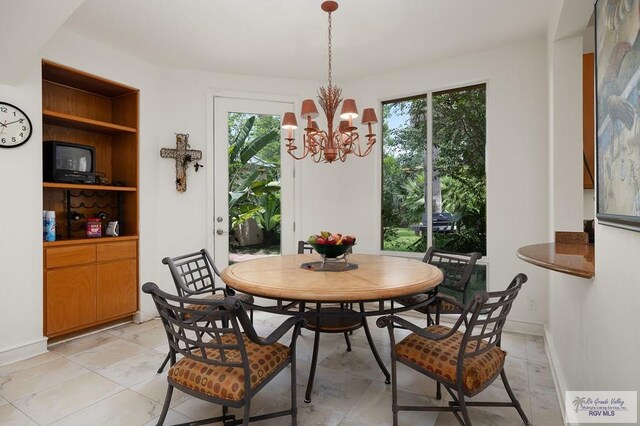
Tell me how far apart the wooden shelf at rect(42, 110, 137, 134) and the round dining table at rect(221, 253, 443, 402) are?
2.08m

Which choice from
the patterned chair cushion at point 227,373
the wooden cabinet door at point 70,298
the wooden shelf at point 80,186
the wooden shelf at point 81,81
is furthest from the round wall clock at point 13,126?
the patterned chair cushion at point 227,373

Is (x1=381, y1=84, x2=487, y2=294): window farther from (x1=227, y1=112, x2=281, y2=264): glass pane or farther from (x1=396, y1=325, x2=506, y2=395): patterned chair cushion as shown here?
(x1=396, y1=325, x2=506, y2=395): patterned chair cushion

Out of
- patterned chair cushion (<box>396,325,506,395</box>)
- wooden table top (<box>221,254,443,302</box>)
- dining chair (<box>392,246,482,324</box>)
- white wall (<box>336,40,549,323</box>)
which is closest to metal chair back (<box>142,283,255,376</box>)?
wooden table top (<box>221,254,443,302</box>)

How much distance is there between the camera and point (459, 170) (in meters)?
3.72

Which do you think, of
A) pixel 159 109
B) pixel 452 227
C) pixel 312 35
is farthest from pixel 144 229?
pixel 452 227

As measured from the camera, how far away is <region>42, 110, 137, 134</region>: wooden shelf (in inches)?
119

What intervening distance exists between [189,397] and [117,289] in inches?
68.3

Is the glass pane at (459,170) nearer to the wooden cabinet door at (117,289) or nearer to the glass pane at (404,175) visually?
the glass pane at (404,175)

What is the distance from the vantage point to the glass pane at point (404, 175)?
3.93 meters

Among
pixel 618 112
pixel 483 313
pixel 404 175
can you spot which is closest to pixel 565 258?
pixel 483 313

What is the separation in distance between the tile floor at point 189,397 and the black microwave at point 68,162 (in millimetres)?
1467

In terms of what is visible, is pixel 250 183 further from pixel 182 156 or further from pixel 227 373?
pixel 227 373

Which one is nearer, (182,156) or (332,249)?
(332,249)

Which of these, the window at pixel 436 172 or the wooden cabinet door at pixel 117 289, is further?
the window at pixel 436 172
